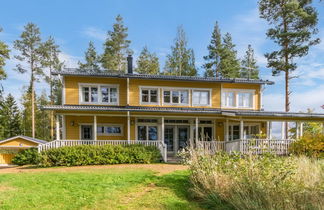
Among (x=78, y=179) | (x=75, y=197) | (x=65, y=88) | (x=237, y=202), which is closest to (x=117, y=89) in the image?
(x=65, y=88)

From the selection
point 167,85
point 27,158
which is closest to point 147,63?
point 167,85

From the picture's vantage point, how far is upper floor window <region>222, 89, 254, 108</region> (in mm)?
15966

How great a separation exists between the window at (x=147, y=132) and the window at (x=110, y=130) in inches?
57.4

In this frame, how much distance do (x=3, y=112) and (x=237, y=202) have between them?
A: 3634 cm

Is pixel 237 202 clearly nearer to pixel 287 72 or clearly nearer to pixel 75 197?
pixel 75 197

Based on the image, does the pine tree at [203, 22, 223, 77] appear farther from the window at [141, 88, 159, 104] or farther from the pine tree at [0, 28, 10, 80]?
the pine tree at [0, 28, 10, 80]

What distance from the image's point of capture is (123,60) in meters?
30.1

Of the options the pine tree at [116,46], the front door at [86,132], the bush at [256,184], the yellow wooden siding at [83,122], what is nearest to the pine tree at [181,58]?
the pine tree at [116,46]

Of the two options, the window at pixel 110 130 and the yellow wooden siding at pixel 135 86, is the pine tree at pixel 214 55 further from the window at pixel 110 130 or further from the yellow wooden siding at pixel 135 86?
the window at pixel 110 130

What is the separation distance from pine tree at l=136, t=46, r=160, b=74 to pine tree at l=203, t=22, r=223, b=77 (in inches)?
305

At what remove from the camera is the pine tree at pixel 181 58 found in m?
27.3

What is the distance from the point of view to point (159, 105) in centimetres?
1504

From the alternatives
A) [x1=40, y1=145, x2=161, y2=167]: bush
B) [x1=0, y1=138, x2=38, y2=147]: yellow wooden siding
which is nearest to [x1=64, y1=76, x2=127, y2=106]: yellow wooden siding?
[x1=40, y1=145, x2=161, y2=167]: bush

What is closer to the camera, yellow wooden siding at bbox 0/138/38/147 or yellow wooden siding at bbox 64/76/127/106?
yellow wooden siding at bbox 64/76/127/106
